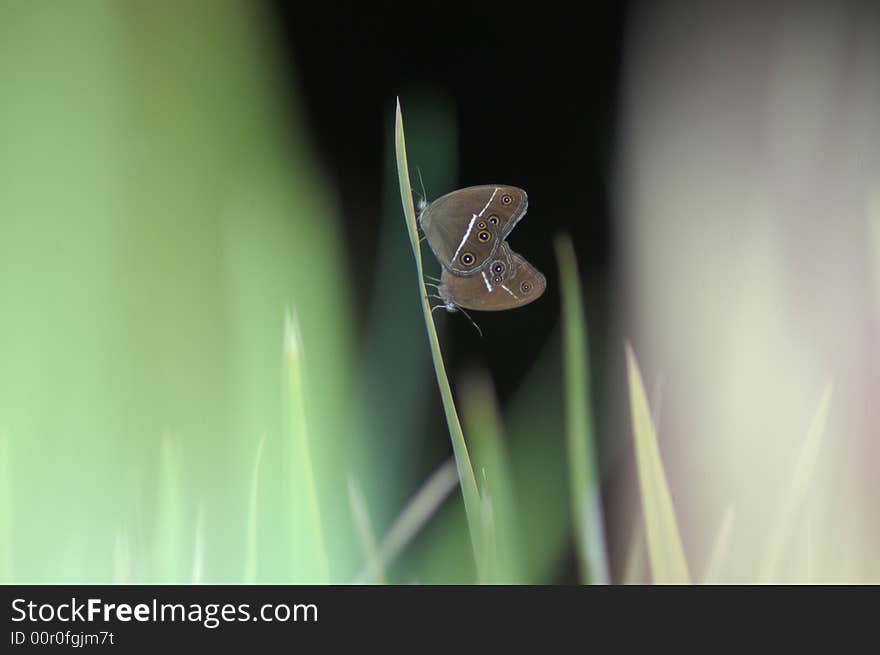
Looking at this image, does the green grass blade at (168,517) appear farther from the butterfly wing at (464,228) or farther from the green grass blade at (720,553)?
the green grass blade at (720,553)

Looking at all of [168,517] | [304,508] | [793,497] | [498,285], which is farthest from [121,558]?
[793,497]

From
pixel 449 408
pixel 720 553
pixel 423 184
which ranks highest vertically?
pixel 423 184

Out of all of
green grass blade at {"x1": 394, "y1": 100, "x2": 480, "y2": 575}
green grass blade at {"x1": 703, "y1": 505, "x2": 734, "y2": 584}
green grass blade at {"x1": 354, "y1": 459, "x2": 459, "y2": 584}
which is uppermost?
green grass blade at {"x1": 394, "y1": 100, "x2": 480, "y2": 575}

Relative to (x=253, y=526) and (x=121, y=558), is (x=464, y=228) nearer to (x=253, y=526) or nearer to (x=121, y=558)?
(x=253, y=526)

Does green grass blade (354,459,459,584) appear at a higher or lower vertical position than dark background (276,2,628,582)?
lower

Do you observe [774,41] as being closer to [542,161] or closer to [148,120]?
[542,161]

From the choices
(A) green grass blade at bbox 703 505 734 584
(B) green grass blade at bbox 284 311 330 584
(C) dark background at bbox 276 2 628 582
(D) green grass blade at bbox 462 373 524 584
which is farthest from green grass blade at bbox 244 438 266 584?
(A) green grass blade at bbox 703 505 734 584

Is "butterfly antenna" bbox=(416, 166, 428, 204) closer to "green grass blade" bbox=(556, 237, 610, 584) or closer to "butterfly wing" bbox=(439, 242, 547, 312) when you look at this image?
"butterfly wing" bbox=(439, 242, 547, 312)
